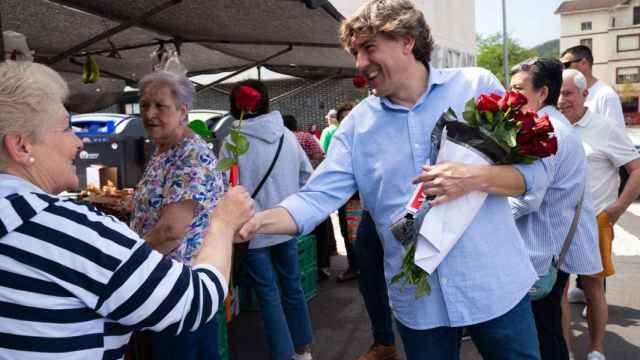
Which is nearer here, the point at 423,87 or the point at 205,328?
the point at 423,87

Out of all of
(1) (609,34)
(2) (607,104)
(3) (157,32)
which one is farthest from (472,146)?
(1) (609,34)

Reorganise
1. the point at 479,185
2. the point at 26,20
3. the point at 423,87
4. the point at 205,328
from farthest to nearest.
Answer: the point at 26,20 → the point at 205,328 → the point at 423,87 → the point at 479,185

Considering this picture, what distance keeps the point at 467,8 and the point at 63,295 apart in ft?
95.2

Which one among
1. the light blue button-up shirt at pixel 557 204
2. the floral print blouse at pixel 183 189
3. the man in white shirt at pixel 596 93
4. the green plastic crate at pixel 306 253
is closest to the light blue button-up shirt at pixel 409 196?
the floral print blouse at pixel 183 189

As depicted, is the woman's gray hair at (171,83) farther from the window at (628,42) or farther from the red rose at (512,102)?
the window at (628,42)

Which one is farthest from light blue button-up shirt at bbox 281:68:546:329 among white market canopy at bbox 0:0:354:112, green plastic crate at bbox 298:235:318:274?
green plastic crate at bbox 298:235:318:274

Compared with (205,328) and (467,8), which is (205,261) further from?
(467,8)

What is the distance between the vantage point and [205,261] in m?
1.68

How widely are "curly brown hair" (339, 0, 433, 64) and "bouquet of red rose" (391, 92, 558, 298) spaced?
320mm

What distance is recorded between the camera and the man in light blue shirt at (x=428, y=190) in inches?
75.7

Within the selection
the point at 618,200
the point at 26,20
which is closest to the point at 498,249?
the point at 618,200

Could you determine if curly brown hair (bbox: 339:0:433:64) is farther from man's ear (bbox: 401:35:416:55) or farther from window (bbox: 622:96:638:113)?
window (bbox: 622:96:638:113)

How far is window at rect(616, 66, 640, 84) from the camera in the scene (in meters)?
57.2

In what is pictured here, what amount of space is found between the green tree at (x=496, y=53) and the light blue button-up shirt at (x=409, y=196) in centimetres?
6136
